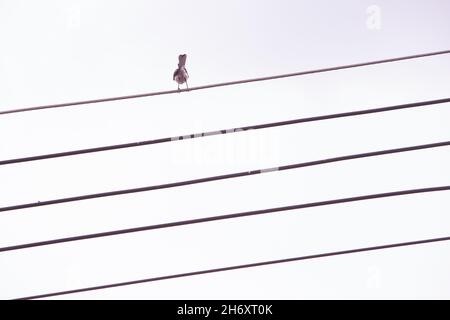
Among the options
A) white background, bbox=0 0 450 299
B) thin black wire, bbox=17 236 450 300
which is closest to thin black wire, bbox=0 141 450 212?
white background, bbox=0 0 450 299

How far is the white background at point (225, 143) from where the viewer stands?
4551mm

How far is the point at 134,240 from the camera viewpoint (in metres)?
5.21

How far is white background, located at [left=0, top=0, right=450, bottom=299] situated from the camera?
455 cm

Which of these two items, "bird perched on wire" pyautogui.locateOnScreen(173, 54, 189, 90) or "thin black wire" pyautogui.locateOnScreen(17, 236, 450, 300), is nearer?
"bird perched on wire" pyautogui.locateOnScreen(173, 54, 189, 90)

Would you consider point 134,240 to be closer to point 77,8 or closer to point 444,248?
point 77,8

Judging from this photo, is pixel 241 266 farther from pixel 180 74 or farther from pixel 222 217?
pixel 180 74

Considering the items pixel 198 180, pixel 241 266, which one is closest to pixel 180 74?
pixel 198 180

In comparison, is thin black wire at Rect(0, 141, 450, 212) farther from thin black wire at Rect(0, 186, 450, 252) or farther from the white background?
thin black wire at Rect(0, 186, 450, 252)

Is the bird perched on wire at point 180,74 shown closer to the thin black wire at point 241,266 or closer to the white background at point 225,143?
the white background at point 225,143

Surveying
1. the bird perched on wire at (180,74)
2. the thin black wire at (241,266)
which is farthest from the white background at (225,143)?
the bird perched on wire at (180,74)

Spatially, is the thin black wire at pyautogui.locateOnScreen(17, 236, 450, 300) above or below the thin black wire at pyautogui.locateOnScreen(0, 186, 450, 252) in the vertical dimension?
below

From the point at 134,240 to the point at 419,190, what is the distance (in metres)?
3.09

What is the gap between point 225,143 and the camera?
4945 mm
